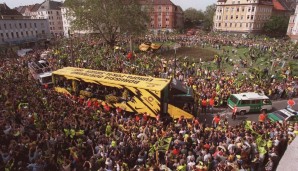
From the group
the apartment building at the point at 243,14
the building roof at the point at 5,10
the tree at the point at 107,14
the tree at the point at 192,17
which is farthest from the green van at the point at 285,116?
the tree at the point at 192,17

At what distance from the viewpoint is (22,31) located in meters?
62.6

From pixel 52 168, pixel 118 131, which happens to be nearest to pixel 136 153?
pixel 118 131

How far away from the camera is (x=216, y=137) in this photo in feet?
41.4

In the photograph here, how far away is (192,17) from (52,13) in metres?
62.1

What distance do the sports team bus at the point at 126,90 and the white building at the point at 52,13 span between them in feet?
282

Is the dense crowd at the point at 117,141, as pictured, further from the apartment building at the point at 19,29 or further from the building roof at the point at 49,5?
the building roof at the point at 49,5

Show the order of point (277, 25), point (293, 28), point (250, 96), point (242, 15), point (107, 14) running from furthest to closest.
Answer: point (242, 15) < point (277, 25) < point (293, 28) < point (107, 14) < point (250, 96)

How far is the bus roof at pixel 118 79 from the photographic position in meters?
16.0

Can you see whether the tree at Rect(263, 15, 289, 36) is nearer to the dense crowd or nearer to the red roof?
the red roof

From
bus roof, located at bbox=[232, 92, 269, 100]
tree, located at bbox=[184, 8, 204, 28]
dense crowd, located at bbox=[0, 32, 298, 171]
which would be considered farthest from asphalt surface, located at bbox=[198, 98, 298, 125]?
tree, located at bbox=[184, 8, 204, 28]

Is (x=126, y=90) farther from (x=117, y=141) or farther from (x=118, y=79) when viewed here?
(x=117, y=141)

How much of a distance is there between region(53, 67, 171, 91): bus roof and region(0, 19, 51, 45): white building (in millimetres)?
47897

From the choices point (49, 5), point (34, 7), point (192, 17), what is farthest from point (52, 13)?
point (192, 17)

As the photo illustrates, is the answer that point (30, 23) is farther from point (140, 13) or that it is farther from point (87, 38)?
point (140, 13)
